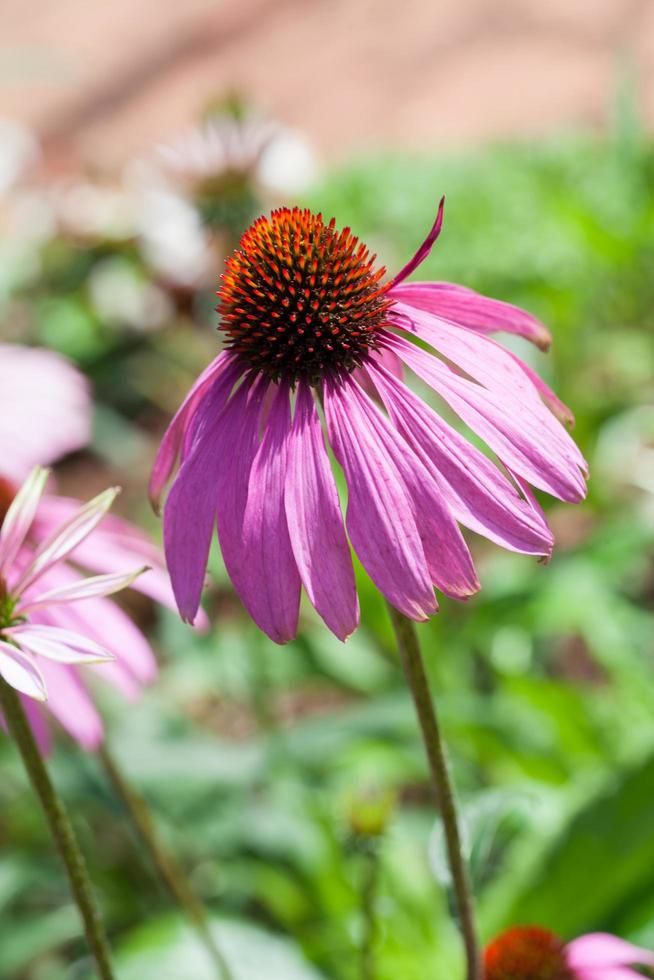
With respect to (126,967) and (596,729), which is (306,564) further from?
(596,729)

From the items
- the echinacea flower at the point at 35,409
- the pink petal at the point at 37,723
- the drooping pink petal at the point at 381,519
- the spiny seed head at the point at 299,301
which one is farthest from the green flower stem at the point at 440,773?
the echinacea flower at the point at 35,409

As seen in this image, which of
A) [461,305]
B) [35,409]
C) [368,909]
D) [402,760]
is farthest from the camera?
[402,760]

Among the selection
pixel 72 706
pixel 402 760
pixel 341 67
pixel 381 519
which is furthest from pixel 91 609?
pixel 341 67

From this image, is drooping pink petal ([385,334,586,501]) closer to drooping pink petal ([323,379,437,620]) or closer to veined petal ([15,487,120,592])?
drooping pink petal ([323,379,437,620])

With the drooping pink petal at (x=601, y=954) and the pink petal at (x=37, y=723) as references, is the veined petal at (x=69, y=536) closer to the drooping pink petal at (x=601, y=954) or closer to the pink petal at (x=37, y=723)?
the pink petal at (x=37, y=723)

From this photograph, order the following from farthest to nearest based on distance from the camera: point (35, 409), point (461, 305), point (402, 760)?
point (402, 760) → point (35, 409) → point (461, 305)

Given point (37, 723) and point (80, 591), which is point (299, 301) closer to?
point (80, 591)

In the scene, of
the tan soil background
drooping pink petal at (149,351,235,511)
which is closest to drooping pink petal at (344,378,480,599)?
drooping pink petal at (149,351,235,511)
